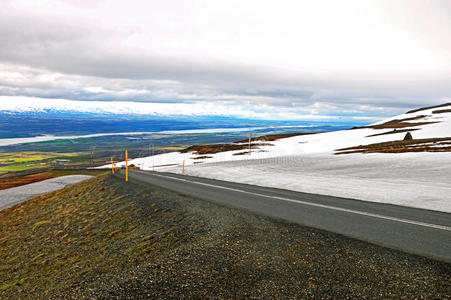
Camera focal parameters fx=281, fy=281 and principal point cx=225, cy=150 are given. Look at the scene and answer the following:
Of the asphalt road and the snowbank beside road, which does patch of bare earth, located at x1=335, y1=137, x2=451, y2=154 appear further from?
the asphalt road

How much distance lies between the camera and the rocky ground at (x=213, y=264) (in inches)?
204

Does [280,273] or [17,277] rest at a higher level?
[280,273]

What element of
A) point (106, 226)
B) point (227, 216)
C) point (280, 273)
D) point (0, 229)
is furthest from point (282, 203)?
point (0, 229)

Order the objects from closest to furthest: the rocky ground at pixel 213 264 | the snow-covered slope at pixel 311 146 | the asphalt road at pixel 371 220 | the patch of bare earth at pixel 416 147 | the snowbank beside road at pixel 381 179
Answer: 1. the rocky ground at pixel 213 264
2. the asphalt road at pixel 371 220
3. the snowbank beside road at pixel 381 179
4. the patch of bare earth at pixel 416 147
5. the snow-covered slope at pixel 311 146

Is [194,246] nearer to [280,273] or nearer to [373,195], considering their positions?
[280,273]

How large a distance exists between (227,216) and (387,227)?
5.04 metres

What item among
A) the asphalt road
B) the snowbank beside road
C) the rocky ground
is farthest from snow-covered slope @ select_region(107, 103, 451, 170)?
the rocky ground

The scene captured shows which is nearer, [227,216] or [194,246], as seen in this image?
[194,246]

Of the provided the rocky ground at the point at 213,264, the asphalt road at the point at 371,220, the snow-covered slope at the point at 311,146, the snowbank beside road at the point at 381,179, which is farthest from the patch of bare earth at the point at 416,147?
the rocky ground at the point at 213,264

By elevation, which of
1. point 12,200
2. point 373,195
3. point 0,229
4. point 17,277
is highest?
point 373,195

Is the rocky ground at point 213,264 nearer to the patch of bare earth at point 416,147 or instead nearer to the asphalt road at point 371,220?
the asphalt road at point 371,220

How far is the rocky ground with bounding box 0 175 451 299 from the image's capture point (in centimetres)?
519

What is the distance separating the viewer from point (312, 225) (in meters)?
8.70

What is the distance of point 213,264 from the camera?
6.23m
